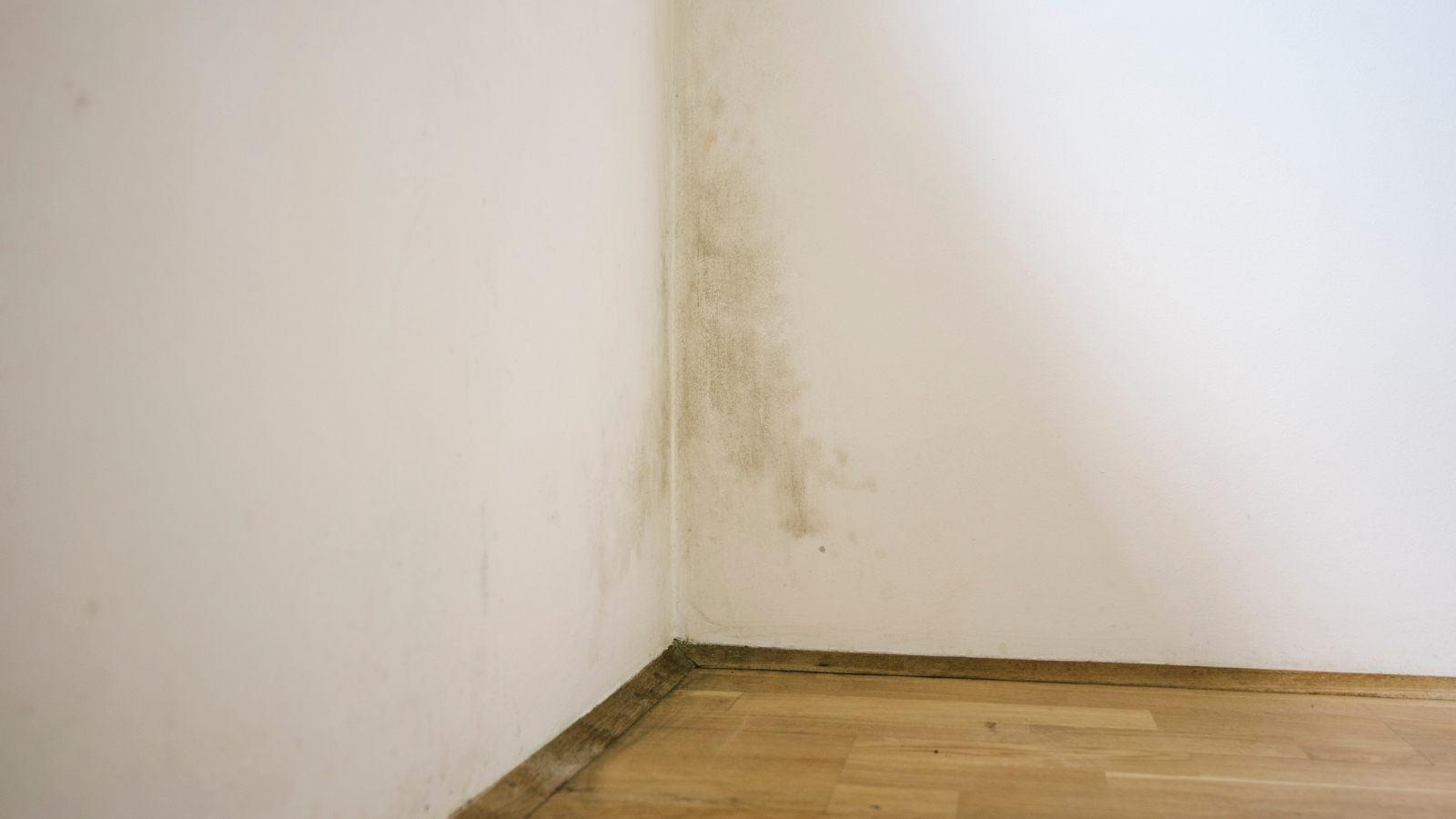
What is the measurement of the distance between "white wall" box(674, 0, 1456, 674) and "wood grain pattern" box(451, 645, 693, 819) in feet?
0.91

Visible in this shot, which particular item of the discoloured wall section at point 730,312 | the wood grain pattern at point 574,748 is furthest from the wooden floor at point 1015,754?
the discoloured wall section at point 730,312

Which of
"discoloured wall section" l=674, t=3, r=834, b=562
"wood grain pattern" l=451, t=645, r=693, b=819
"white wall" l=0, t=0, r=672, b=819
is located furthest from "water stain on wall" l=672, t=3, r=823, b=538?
"white wall" l=0, t=0, r=672, b=819

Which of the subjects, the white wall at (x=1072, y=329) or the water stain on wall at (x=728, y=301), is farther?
the water stain on wall at (x=728, y=301)

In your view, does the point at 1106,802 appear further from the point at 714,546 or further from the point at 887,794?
the point at 714,546

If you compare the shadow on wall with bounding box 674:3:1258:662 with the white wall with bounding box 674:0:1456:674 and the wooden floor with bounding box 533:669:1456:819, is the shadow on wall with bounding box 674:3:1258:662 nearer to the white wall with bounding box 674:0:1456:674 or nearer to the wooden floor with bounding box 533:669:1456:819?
the white wall with bounding box 674:0:1456:674

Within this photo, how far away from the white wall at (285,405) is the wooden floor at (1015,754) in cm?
26

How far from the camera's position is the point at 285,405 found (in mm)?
890

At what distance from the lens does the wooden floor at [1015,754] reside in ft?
4.15

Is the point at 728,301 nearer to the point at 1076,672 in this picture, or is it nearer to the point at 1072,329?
the point at 1072,329

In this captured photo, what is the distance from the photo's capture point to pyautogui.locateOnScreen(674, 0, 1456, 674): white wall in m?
1.91

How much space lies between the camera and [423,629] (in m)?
1.13

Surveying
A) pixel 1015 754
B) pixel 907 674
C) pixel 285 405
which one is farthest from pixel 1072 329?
pixel 285 405

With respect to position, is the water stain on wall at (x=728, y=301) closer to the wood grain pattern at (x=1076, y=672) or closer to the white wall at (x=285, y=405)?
the wood grain pattern at (x=1076, y=672)

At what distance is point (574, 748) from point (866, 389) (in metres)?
1.06
